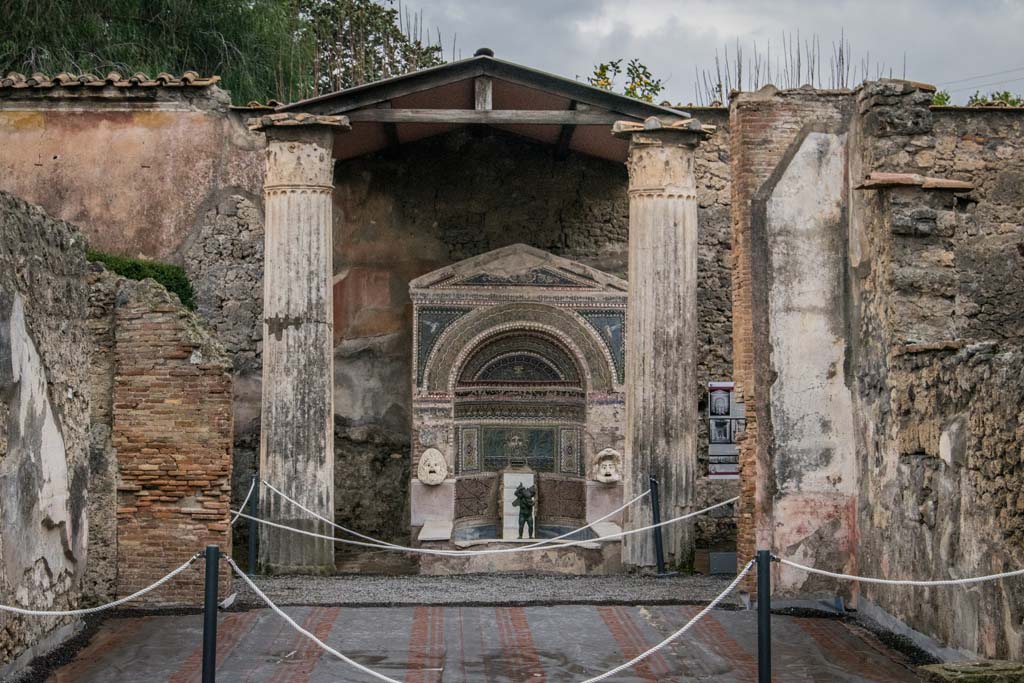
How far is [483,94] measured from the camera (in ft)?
43.9

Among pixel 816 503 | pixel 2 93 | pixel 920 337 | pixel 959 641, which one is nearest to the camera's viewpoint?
pixel 959 641

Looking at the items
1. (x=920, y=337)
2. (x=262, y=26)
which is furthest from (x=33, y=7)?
(x=920, y=337)

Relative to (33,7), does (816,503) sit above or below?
below

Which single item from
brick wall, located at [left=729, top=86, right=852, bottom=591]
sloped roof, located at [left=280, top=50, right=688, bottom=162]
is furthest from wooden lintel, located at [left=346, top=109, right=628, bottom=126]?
brick wall, located at [left=729, top=86, right=852, bottom=591]

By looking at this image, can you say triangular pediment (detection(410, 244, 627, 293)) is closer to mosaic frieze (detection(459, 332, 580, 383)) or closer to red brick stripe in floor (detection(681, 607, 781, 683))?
mosaic frieze (detection(459, 332, 580, 383))

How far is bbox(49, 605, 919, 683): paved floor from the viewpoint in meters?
8.06

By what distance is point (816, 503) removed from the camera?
33.3ft

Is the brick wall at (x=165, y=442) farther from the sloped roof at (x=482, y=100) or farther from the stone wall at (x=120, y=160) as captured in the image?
the stone wall at (x=120, y=160)

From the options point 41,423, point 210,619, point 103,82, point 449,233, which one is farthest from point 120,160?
point 210,619

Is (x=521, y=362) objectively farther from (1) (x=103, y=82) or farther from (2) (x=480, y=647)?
(2) (x=480, y=647)

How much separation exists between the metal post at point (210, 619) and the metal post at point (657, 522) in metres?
6.46

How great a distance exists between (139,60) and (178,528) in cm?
1300

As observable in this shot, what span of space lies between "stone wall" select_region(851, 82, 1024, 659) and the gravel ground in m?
1.76

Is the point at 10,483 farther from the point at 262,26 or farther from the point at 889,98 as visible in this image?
the point at 262,26
